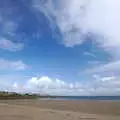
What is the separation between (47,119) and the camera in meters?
16.3

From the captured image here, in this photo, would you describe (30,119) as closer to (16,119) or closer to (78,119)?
(16,119)

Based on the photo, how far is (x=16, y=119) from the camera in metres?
16.1

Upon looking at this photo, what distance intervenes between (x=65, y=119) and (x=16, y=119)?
308 centimetres

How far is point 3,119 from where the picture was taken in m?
15.8

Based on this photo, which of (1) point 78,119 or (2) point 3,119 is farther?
(1) point 78,119

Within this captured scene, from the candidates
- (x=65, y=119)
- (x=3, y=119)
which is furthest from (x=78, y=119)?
(x=3, y=119)

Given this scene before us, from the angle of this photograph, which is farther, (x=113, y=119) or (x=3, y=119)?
(x=113, y=119)

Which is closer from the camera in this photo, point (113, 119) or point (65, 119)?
point (65, 119)

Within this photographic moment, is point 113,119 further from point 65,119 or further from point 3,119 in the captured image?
point 3,119

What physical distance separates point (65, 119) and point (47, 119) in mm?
1138

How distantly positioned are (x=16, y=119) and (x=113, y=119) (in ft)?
21.4

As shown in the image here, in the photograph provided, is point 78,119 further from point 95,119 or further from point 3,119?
point 3,119

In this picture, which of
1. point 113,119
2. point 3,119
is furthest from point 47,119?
point 113,119

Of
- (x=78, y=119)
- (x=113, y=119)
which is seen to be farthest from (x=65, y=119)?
(x=113, y=119)
